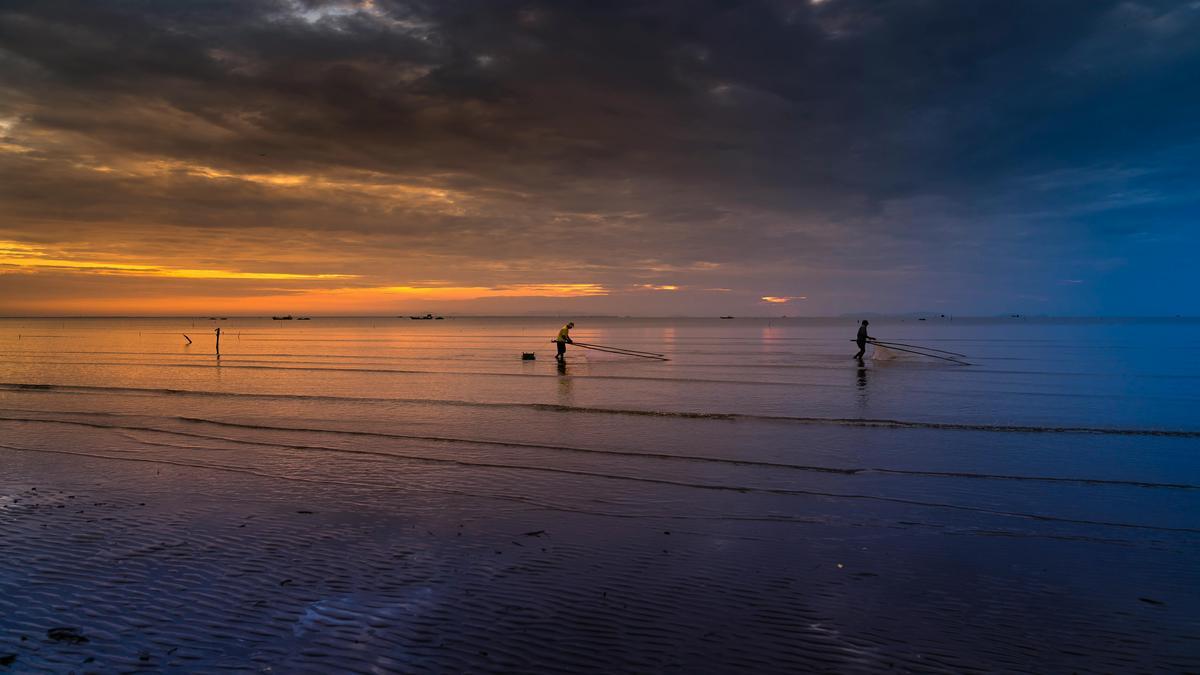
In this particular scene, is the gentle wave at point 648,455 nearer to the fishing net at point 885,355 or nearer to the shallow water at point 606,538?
the shallow water at point 606,538

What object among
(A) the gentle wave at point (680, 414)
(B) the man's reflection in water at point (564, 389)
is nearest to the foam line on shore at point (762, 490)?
(A) the gentle wave at point (680, 414)

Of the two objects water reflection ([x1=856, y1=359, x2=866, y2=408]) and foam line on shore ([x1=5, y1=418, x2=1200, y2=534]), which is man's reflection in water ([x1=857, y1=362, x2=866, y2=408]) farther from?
foam line on shore ([x1=5, y1=418, x2=1200, y2=534])

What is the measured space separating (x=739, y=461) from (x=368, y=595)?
918 cm

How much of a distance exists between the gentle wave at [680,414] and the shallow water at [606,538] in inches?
7.1

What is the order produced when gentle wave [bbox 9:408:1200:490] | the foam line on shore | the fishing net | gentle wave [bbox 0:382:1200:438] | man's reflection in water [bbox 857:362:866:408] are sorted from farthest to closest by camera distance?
the fishing net
man's reflection in water [bbox 857:362:866:408]
gentle wave [bbox 0:382:1200:438]
gentle wave [bbox 9:408:1200:490]
the foam line on shore

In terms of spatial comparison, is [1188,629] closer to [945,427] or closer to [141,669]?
[141,669]

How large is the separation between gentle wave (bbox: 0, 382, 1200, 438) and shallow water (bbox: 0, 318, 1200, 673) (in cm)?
18

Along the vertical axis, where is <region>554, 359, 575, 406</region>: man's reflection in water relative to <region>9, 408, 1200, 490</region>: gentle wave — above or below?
above

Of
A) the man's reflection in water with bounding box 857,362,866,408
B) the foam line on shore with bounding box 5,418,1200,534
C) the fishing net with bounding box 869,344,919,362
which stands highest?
the fishing net with bounding box 869,344,919,362

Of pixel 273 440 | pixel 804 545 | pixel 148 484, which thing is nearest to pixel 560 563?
pixel 804 545

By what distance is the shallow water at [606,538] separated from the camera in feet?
19.5

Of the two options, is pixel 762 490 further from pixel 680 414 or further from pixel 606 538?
pixel 680 414

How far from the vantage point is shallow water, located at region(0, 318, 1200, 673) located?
595 cm

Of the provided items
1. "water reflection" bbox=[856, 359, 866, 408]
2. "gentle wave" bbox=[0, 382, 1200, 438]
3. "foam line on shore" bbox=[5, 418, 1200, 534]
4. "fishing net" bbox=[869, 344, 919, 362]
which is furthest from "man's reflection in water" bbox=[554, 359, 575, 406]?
"fishing net" bbox=[869, 344, 919, 362]
